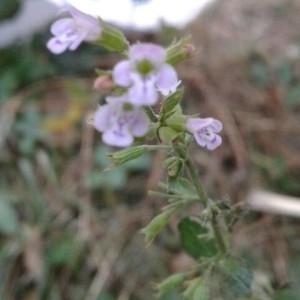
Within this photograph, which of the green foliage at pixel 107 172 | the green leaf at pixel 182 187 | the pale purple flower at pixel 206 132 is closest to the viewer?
the pale purple flower at pixel 206 132

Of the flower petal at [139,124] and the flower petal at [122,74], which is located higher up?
the flower petal at [122,74]

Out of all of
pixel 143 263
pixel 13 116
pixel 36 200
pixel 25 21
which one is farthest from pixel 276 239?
pixel 25 21

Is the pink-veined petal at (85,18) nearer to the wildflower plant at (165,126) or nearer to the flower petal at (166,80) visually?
the wildflower plant at (165,126)

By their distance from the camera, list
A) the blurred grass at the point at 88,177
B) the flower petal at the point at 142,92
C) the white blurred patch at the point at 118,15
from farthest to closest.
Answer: the white blurred patch at the point at 118,15
the blurred grass at the point at 88,177
the flower petal at the point at 142,92

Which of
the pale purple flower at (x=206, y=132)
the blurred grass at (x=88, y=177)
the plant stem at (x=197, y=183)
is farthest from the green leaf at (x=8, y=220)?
the pale purple flower at (x=206, y=132)

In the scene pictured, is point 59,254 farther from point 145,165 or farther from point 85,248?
point 145,165

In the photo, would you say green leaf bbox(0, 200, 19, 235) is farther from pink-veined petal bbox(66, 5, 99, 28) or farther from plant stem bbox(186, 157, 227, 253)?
pink-veined petal bbox(66, 5, 99, 28)

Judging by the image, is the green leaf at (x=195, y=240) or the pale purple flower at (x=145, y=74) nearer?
the pale purple flower at (x=145, y=74)

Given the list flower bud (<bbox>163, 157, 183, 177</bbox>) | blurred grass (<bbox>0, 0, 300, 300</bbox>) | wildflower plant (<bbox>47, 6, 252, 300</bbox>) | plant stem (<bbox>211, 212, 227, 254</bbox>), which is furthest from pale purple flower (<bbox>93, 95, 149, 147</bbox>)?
blurred grass (<bbox>0, 0, 300, 300</bbox>)
